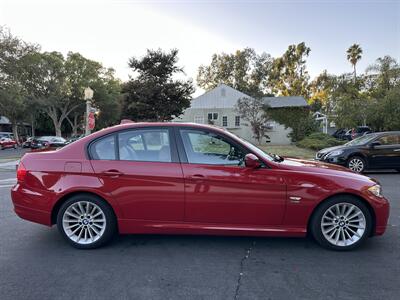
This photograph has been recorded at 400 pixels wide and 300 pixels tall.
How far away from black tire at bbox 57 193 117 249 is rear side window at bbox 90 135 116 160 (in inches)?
20.7

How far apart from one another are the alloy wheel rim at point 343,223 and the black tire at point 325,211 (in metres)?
0.02

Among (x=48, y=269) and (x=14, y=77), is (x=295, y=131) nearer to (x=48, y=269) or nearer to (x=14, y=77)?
(x=14, y=77)

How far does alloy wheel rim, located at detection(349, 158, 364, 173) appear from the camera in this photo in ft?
35.1

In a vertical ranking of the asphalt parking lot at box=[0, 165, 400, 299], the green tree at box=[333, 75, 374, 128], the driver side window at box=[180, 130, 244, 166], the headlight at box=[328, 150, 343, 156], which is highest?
the green tree at box=[333, 75, 374, 128]

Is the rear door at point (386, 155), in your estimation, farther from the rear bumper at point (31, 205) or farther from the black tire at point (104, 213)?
the rear bumper at point (31, 205)

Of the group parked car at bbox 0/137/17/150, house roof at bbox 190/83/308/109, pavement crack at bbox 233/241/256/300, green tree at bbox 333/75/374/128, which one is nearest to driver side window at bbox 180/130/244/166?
pavement crack at bbox 233/241/256/300

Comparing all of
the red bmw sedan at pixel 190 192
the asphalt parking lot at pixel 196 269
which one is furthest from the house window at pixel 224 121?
the red bmw sedan at pixel 190 192

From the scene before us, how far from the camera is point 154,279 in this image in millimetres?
3234

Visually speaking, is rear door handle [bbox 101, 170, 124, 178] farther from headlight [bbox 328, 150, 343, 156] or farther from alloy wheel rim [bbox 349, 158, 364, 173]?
alloy wheel rim [bbox 349, 158, 364, 173]

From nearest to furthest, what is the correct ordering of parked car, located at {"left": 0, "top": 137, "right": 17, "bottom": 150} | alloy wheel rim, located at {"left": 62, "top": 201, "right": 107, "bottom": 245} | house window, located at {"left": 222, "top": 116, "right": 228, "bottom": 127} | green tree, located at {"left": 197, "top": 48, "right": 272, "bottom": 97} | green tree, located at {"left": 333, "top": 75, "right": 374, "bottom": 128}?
1. alloy wheel rim, located at {"left": 62, "top": 201, "right": 107, "bottom": 245}
2. green tree, located at {"left": 333, "top": 75, "right": 374, "bottom": 128}
3. parked car, located at {"left": 0, "top": 137, "right": 17, "bottom": 150}
4. house window, located at {"left": 222, "top": 116, "right": 228, "bottom": 127}
5. green tree, located at {"left": 197, "top": 48, "right": 272, "bottom": 97}

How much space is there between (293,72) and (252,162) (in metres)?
58.9

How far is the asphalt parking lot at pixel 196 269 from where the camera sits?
9.78 feet

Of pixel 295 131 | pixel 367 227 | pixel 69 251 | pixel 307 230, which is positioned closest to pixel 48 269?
pixel 69 251

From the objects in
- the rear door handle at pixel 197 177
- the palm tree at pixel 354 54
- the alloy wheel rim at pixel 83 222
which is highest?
the palm tree at pixel 354 54
